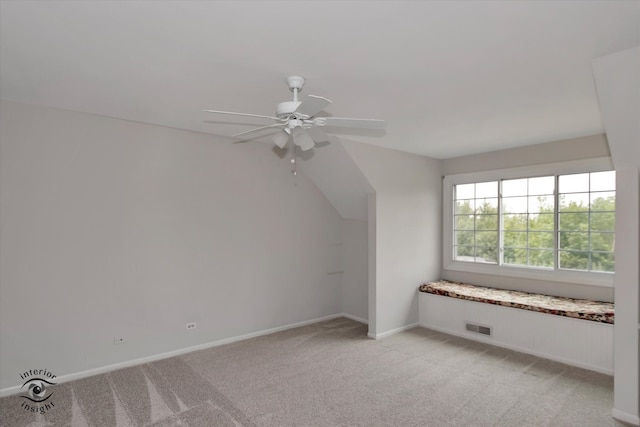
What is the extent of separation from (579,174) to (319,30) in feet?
12.4

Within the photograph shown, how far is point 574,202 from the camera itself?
406 centimetres

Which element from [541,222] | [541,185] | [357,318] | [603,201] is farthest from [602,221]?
[357,318]

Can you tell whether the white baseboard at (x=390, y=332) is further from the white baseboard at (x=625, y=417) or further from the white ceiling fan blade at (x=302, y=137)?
the white ceiling fan blade at (x=302, y=137)

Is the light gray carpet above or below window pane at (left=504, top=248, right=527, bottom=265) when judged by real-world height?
below

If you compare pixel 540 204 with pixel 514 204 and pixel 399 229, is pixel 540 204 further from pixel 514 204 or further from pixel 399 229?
pixel 399 229

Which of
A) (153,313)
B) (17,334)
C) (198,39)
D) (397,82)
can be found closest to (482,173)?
(397,82)

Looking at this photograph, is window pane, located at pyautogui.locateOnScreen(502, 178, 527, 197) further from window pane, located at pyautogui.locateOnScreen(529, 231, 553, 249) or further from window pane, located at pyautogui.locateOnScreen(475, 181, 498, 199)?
window pane, located at pyautogui.locateOnScreen(529, 231, 553, 249)

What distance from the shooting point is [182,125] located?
372 centimetres

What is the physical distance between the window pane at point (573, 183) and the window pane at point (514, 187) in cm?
41

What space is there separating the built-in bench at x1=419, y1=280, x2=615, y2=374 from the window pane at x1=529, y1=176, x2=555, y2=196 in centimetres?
129

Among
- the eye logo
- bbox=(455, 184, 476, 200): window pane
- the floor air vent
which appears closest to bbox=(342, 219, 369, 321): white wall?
the floor air vent

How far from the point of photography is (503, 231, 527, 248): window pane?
4484 mm

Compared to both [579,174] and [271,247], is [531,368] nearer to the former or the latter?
[579,174]

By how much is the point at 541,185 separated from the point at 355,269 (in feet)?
8.94
